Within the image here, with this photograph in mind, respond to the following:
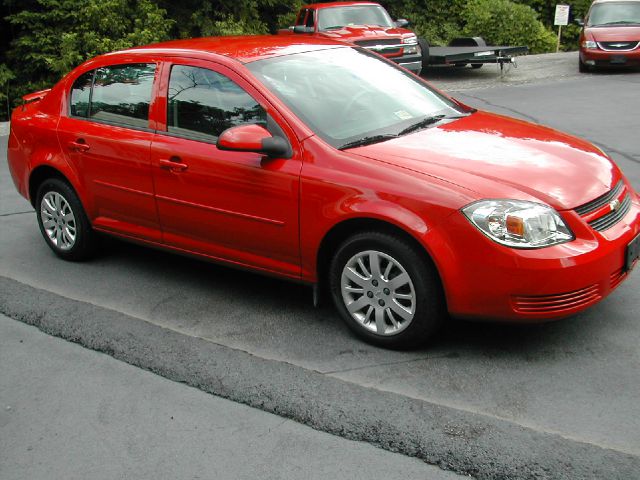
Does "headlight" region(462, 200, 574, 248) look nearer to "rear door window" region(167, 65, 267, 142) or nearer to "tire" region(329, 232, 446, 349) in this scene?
"tire" region(329, 232, 446, 349)

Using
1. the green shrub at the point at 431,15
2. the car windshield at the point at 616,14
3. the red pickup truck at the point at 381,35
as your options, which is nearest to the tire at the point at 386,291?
the red pickup truck at the point at 381,35

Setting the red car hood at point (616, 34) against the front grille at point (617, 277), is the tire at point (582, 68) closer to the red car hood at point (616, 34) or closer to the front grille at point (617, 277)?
the red car hood at point (616, 34)

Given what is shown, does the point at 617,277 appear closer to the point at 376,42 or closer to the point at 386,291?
the point at 386,291

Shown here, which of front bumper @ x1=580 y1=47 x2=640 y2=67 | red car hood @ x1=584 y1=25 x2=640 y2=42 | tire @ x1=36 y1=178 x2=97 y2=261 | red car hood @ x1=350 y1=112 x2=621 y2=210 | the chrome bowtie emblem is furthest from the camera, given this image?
red car hood @ x1=584 y1=25 x2=640 y2=42

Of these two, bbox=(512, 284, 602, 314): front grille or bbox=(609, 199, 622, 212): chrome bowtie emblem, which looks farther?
bbox=(609, 199, 622, 212): chrome bowtie emblem

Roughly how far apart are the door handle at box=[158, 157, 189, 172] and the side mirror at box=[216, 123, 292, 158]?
538mm

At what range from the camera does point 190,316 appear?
5215mm

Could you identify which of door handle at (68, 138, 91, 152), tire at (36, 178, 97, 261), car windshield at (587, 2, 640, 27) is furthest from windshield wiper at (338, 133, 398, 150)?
car windshield at (587, 2, 640, 27)

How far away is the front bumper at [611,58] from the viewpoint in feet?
57.2

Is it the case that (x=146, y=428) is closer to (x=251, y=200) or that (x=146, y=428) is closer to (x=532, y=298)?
(x=251, y=200)

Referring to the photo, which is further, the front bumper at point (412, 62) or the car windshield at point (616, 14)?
the car windshield at point (616, 14)

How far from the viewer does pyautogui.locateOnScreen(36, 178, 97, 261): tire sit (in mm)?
6125

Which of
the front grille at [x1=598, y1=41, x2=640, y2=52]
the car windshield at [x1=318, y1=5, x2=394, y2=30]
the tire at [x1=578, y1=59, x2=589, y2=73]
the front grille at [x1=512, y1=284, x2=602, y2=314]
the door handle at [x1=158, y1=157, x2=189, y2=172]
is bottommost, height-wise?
A: the tire at [x1=578, y1=59, x2=589, y2=73]

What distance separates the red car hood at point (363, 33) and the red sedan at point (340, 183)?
1128 cm
